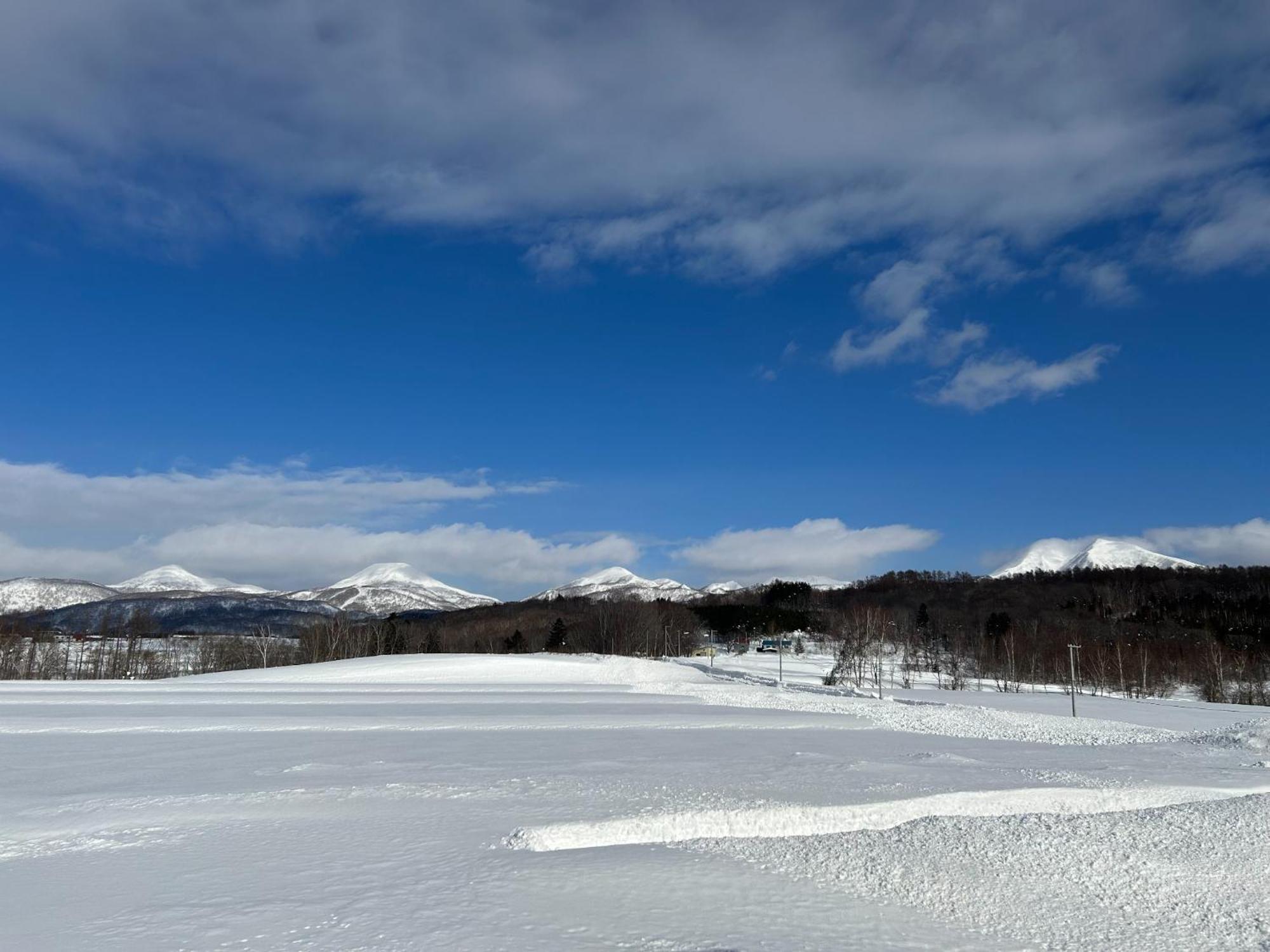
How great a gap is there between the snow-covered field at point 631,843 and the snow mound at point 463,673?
3243 cm

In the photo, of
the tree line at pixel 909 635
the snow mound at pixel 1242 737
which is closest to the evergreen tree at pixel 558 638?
the tree line at pixel 909 635

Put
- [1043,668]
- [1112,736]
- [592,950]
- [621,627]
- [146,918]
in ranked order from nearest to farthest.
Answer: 1. [592,950]
2. [146,918]
3. [1112,736]
4. [1043,668]
5. [621,627]

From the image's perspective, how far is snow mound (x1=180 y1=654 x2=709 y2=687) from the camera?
49.0 m

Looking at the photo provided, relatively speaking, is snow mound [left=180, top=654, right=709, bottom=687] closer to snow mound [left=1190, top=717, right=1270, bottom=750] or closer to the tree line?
the tree line

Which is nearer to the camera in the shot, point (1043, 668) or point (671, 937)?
point (671, 937)

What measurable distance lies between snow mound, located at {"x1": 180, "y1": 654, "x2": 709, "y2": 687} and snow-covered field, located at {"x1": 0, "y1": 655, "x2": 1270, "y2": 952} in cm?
3243

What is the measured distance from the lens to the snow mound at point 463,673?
161ft

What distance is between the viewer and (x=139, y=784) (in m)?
11.2

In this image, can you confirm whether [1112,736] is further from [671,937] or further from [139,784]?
[139,784]

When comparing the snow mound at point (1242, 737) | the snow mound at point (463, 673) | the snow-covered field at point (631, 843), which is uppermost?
the snow mound at point (1242, 737)

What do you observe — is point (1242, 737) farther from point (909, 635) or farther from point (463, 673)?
point (909, 635)

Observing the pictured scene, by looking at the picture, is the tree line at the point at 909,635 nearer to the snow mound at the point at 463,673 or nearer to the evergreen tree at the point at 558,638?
the evergreen tree at the point at 558,638

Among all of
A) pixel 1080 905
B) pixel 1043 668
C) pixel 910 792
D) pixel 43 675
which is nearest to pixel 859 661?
pixel 1043 668

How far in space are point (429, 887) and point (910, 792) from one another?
6.49 meters
